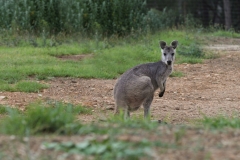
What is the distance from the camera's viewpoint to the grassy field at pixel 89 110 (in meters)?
4.89

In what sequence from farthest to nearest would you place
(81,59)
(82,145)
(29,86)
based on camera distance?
1. (81,59)
2. (29,86)
3. (82,145)

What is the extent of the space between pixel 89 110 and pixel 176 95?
2321 millimetres

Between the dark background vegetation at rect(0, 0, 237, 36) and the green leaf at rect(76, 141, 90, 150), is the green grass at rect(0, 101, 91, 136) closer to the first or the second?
the green leaf at rect(76, 141, 90, 150)

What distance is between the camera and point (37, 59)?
13.4 meters

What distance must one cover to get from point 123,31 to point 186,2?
9746 mm

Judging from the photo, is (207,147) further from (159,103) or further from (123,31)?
(123,31)

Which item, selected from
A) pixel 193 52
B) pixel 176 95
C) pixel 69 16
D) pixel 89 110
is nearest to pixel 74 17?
pixel 69 16

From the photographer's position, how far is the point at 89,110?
9.57 meters

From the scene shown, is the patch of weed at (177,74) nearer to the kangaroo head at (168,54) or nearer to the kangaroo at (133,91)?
the kangaroo head at (168,54)

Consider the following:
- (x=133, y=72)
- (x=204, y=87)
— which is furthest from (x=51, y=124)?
(x=204, y=87)

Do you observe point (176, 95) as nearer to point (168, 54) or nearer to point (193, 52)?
point (168, 54)

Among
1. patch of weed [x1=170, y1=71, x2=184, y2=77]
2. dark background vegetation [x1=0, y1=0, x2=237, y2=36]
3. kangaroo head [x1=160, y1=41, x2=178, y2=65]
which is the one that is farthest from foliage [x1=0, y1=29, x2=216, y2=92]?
kangaroo head [x1=160, y1=41, x2=178, y2=65]

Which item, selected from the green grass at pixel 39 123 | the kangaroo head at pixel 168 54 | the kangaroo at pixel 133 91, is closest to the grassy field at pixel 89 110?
the green grass at pixel 39 123

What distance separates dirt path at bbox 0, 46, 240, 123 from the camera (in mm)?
9578
